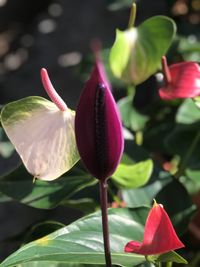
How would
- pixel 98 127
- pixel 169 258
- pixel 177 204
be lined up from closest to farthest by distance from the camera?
pixel 98 127 → pixel 169 258 → pixel 177 204

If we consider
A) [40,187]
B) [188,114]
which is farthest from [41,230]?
[188,114]

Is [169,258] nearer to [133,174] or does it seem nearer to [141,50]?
[133,174]

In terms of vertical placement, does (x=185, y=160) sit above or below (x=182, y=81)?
below

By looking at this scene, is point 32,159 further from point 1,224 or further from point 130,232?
point 1,224

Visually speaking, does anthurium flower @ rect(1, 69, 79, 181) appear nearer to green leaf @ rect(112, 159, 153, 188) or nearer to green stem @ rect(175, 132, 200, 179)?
green leaf @ rect(112, 159, 153, 188)

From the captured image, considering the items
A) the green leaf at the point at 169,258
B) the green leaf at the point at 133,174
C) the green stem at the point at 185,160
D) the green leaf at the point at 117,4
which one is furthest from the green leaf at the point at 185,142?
the green leaf at the point at 117,4

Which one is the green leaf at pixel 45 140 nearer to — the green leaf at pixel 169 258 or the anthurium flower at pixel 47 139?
the anthurium flower at pixel 47 139
